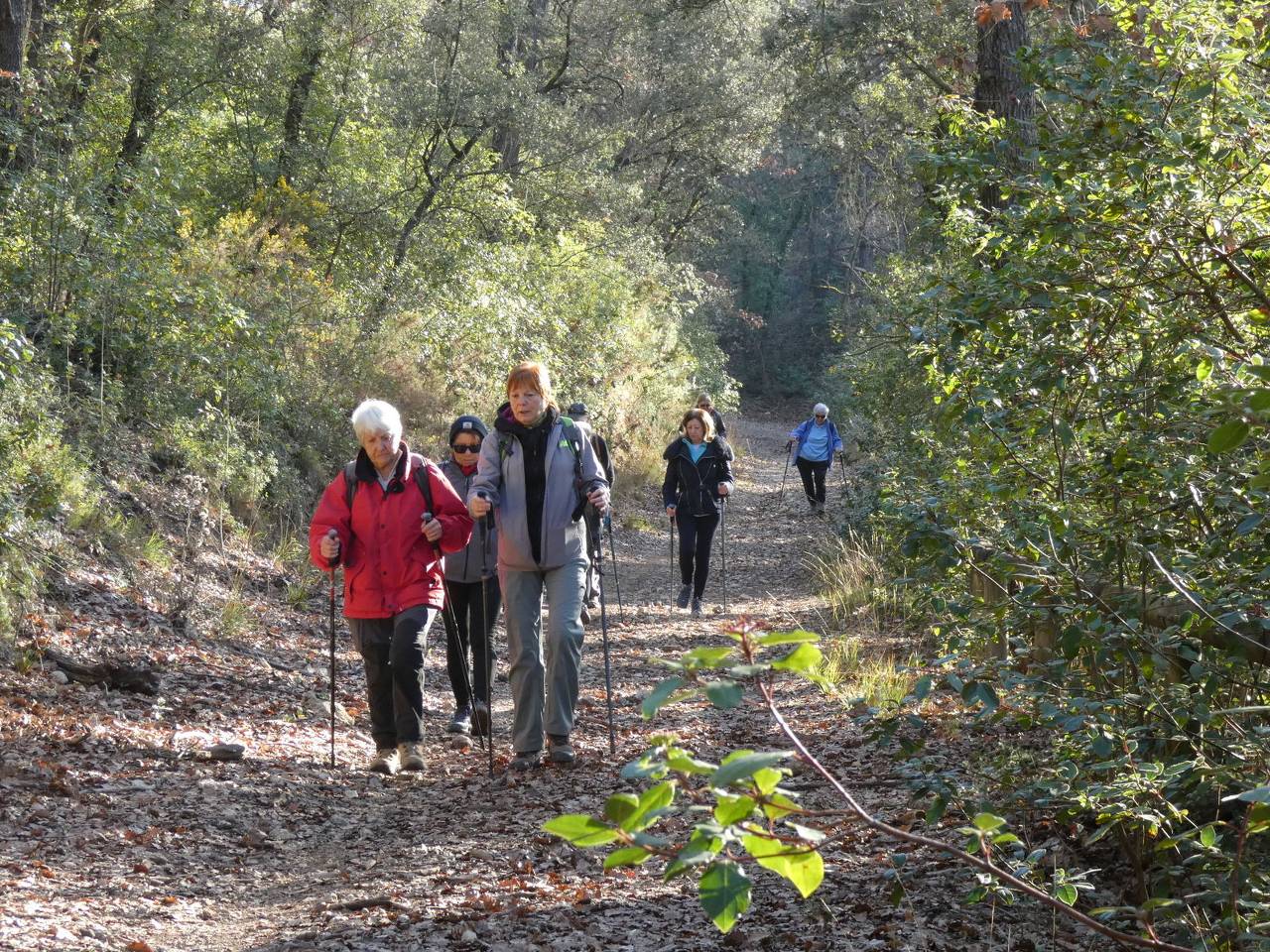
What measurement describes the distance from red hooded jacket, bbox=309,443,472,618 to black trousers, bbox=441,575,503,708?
3.71ft

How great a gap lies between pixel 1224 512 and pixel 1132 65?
5.64 ft

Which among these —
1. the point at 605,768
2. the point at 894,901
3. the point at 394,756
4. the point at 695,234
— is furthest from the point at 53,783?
A: the point at 695,234

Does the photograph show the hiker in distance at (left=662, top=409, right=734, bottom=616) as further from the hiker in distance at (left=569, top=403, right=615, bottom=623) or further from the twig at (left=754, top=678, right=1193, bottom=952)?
the twig at (left=754, top=678, right=1193, bottom=952)

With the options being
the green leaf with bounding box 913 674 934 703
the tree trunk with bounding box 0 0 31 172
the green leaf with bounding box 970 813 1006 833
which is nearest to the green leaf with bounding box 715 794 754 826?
the green leaf with bounding box 970 813 1006 833

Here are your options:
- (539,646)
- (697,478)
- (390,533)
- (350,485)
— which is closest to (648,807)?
(539,646)

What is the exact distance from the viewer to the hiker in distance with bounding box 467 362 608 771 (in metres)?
7.19

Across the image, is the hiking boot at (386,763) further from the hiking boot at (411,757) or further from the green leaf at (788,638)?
the green leaf at (788,638)

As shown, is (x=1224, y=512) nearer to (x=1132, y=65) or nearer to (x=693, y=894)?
(x=1132, y=65)

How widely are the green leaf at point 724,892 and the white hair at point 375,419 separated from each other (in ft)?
18.9

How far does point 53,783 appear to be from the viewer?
252 inches

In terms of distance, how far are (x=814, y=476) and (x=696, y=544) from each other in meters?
7.24

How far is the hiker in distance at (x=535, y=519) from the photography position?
719 centimetres

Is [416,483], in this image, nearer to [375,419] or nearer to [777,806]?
[375,419]

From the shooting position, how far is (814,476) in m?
20.6
